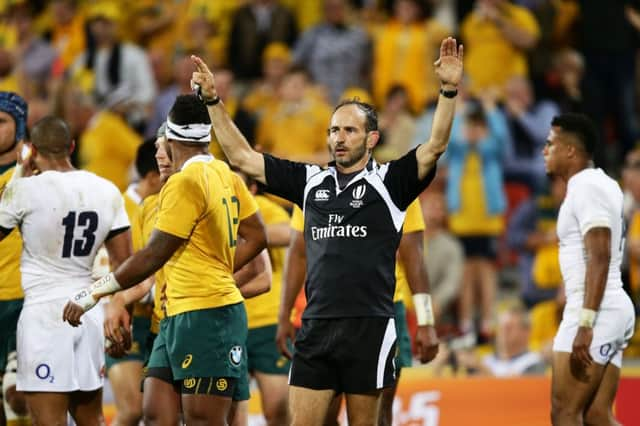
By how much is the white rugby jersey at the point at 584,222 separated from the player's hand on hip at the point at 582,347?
27cm

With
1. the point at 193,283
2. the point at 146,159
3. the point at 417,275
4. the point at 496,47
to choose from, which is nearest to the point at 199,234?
the point at 193,283

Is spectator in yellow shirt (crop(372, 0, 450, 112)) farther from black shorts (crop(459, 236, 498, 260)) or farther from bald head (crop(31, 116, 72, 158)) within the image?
bald head (crop(31, 116, 72, 158))

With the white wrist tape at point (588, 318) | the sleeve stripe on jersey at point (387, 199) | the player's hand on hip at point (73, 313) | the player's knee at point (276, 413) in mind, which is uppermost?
the sleeve stripe on jersey at point (387, 199)

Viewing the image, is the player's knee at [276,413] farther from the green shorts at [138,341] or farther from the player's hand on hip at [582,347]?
the player's hand on hip at [582,347]

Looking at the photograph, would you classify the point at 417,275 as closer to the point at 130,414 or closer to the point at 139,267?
the point at 130,414

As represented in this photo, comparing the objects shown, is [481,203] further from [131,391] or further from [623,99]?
[131,391]

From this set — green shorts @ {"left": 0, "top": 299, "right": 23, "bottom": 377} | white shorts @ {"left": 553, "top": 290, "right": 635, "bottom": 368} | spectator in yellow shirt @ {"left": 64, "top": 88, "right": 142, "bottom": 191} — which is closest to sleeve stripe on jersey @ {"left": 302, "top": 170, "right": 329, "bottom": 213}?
white shorts @ {"left": 553, "top": 290, "right": 635, "bottom": 368}

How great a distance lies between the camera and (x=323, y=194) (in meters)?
8.45

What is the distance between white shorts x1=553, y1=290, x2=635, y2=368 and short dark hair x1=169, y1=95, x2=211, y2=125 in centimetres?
296

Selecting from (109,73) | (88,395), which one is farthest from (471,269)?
(88,395)

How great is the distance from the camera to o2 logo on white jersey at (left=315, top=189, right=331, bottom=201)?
842 centimetres

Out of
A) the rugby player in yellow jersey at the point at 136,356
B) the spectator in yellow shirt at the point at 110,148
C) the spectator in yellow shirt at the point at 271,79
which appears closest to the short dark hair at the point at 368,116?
the rugby player in yellow jersey at the point at 136,356

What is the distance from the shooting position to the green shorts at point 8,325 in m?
9.92

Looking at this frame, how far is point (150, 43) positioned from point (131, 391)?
32.3 ft
